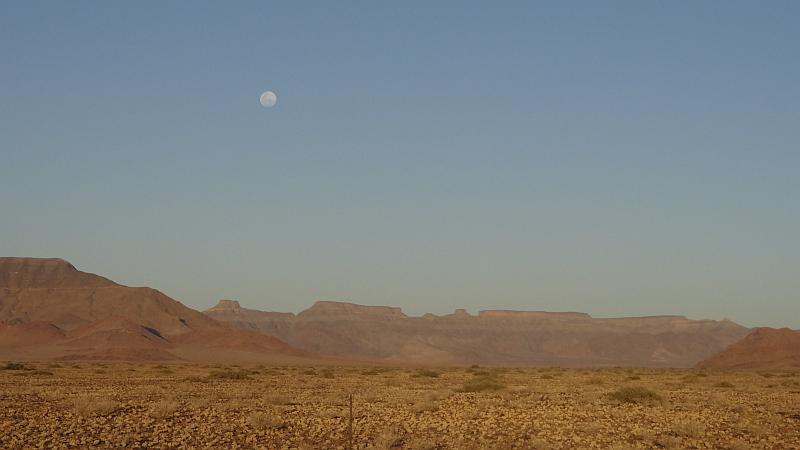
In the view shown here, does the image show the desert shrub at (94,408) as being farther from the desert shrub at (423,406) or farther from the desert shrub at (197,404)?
the desert shrub at (423,406)

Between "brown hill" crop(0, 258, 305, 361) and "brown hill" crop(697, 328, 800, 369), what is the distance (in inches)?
2796

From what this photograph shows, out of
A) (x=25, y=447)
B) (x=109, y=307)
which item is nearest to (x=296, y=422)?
(x=25, y=447)

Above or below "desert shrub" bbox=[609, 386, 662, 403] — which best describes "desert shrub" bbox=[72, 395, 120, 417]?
below

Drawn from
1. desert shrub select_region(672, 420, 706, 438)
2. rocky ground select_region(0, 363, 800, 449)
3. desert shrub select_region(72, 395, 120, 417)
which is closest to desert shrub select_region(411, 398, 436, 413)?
rocky ground select_region(0, 363, 800, 449)

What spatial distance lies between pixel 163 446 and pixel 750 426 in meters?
14.9

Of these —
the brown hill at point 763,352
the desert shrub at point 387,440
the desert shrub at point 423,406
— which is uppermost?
the brown hill at point 763,352

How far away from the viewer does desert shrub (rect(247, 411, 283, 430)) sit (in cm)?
2103

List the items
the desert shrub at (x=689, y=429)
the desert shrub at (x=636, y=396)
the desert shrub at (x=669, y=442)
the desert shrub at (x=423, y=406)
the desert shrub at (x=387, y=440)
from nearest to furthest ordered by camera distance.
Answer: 1. the desert shrub at (x=387, y=440)
2. the desert shrub at (x=669, y=442)
3. the desert shrub at (x=689, y=429)
4. the desert shrub at (x=423, y=406)
5. the desert shrub at (x=636, y=396)

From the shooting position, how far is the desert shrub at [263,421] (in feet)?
69.0

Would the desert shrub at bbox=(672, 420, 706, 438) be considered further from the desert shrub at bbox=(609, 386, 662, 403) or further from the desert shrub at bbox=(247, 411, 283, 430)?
the desert shrub at bbox=(247, 411, 283, 430)

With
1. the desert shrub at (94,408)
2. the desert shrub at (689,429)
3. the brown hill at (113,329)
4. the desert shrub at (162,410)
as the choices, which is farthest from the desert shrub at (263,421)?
the brown hill at (113,329)

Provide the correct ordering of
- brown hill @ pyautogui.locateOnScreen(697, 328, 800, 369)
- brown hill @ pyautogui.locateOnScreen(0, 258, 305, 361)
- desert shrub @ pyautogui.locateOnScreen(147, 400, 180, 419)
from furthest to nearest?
1. brown hill @ pyautogui.locateOnScreen(0, 258, 305, 361)
2. brown hill @ pyautogui.locateOnScreen(697, 328, 800, 369)
3. desert shrub @ pyautogui.locateOnScreen(147, 400, 180, 419)

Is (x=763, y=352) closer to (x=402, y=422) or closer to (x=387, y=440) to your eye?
(x=402, y=422)

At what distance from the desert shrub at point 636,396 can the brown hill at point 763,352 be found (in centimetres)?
9453
